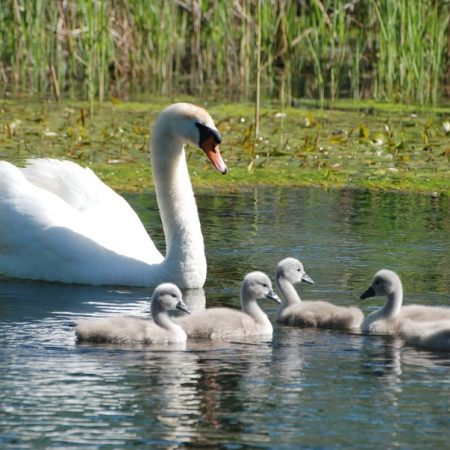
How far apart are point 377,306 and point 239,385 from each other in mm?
2179

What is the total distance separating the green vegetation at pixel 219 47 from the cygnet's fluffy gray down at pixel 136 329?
31.7 ft

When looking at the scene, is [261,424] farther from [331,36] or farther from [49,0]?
[49,0]

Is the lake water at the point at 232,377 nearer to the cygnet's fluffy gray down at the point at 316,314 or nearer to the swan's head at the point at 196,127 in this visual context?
the cygnet's fluffy gray down at the point at 316,314

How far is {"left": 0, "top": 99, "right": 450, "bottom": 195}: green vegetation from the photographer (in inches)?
543

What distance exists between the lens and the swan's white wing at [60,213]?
9539 millimetres

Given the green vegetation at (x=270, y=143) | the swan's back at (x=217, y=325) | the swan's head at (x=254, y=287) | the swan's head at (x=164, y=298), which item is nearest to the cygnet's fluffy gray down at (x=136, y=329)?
the swan's head at (x=164, y=298)

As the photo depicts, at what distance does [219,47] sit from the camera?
67.2ft

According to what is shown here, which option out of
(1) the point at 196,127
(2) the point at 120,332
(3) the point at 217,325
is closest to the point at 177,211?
(1) the point at 196,127

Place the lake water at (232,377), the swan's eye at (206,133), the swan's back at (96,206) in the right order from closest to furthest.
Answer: the lake water at (232,377) → the swan's eye at (206,133) → the swan's back at (96,206)

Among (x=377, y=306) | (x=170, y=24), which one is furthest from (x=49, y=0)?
(x=377, y=306)

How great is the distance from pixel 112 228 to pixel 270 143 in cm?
619

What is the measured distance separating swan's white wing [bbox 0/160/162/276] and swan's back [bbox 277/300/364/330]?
1.70 meters

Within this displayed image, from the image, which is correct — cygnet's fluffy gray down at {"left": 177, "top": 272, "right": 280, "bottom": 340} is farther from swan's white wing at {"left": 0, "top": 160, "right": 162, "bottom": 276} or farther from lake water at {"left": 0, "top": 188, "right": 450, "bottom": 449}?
swan's white wing at {"left": 0, "top": 160, "right": 162, "bottom": 276}

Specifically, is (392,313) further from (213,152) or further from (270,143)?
(270,143)
